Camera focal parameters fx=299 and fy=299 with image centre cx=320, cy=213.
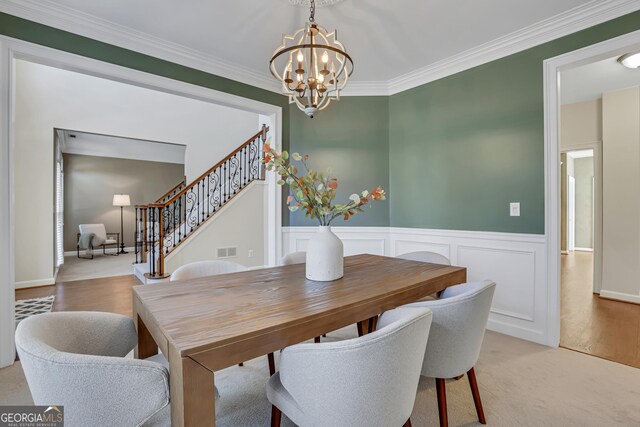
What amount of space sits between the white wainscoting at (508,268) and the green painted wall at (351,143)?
0.86m

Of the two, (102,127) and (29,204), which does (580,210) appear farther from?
(29,204)

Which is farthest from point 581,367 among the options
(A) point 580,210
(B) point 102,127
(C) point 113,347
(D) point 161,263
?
(A) point 580,210

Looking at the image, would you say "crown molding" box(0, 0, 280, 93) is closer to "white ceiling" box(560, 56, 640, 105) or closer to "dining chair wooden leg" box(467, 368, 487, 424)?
"dining chair wooden leg" box(467, 368, 487, 424)

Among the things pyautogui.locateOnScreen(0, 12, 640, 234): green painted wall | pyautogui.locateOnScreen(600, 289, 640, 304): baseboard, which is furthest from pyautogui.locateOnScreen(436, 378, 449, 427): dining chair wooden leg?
pyautogui.locateOnScreen(600, 289, 640, 304): baseboard

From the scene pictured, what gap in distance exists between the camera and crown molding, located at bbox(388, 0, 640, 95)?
2315mm

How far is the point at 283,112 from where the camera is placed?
12.6 feet

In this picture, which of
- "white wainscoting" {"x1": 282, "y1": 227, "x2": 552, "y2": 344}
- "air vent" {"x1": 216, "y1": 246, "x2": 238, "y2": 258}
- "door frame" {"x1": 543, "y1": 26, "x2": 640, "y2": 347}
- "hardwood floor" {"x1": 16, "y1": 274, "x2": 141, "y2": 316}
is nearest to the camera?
"door frame" {"x1": 543, "y1": 26, "x2": 640, "y2": 347}

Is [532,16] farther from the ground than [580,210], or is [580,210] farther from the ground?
[532,16]

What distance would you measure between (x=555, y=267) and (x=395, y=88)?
8.58 ft

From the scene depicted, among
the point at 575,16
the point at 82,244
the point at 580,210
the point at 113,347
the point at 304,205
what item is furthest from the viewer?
the point at 580,210

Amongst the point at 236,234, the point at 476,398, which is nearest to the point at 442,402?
the point at 476,398

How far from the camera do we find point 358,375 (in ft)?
3.00

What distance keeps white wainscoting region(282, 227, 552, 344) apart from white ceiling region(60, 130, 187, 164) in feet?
19.7

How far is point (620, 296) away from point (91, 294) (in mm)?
6898
